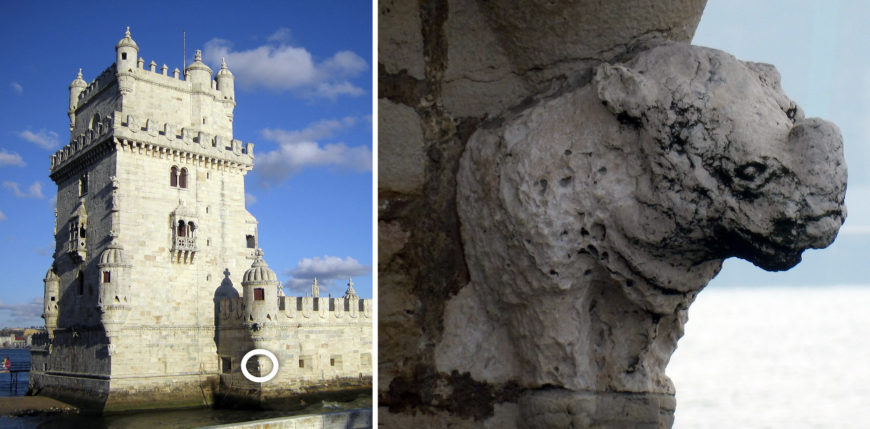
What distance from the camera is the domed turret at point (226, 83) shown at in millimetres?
5342

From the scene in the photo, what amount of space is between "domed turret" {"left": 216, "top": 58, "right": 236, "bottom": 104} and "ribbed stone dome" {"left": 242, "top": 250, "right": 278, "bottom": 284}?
133cm

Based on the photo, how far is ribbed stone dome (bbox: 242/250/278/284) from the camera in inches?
228

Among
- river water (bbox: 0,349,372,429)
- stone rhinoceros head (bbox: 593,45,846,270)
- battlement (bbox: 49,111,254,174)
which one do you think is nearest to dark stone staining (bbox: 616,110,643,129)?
stone rhinoceros head (bbox: 593,45,846,270)

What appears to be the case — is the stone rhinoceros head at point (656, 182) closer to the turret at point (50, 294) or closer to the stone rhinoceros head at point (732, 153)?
the stone rhinoceros head at point (732, 153)

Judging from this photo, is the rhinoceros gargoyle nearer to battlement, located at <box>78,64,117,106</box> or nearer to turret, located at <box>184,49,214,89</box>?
battlement, located at <box>78,64,117,106</box>

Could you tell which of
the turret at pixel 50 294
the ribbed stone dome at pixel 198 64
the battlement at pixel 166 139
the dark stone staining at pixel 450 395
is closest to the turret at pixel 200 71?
the ribbed stone dome at pixel 198 64

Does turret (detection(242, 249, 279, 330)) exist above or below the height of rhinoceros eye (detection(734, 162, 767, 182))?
below

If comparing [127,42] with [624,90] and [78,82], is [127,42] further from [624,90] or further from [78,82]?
[624,90]

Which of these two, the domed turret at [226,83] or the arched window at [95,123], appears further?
the arched window at [95,123]

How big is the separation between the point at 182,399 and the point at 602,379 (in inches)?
198

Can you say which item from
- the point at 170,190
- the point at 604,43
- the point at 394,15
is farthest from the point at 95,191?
the point at 604,43

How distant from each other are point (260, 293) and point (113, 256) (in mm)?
1496

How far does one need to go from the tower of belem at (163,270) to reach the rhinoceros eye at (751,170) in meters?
3.53

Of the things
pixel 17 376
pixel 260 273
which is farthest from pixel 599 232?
pixel 260 273
